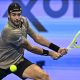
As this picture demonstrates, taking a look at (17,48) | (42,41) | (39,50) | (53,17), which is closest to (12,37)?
(17,48)

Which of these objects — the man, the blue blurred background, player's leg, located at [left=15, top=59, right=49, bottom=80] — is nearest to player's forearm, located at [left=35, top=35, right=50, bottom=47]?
the man

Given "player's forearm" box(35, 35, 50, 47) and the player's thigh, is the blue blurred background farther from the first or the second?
the player's thigh

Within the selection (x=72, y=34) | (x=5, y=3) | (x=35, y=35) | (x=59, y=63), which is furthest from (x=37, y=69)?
(x=5, y=3)

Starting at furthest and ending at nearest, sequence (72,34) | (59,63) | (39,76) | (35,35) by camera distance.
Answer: (72,34) < (59,63) < (35,35) < (39,76)

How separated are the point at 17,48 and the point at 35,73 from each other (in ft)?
1.20

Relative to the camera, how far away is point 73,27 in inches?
312

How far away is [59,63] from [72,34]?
2.37 feet

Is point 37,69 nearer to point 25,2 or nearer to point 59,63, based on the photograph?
point 59,63

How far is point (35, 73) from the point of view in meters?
5.45

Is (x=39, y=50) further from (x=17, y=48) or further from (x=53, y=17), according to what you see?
(x=53, y=17)

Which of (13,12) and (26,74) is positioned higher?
(13,12)

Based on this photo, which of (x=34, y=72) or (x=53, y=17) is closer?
(x=34, y=72)

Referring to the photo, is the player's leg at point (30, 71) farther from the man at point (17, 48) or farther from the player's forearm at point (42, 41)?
the player's forearm at point (42, 41)

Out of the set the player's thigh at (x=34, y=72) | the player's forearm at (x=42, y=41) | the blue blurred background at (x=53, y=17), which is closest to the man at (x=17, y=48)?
the player's thigh at (x=34, y=72)
